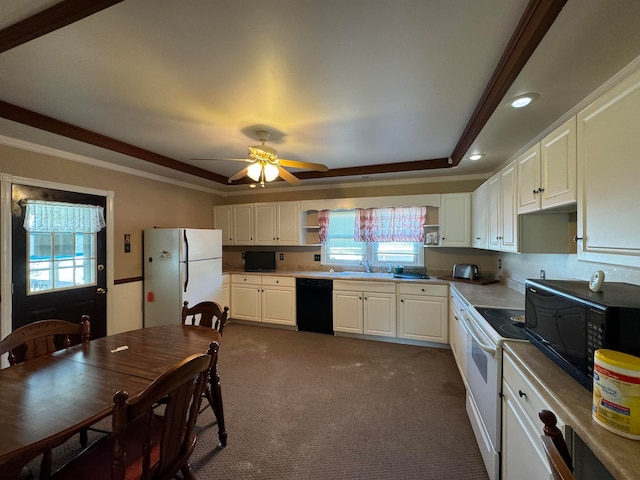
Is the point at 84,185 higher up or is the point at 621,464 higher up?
the point at 84,185

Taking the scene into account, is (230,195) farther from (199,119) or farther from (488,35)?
(488,35)

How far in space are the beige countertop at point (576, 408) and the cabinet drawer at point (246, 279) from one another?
3516 mm

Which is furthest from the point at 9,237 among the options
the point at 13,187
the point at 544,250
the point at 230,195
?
the point at 544,250

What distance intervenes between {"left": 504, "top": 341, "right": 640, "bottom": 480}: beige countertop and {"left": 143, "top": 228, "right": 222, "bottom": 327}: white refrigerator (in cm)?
348

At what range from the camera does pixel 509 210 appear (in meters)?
2.24

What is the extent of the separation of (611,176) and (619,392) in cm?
86

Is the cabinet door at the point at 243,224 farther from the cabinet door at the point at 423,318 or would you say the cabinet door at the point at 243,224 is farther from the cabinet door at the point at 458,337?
the cabinet door at the point at 458,337

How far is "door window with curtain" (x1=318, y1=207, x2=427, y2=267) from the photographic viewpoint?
3980 millimetres

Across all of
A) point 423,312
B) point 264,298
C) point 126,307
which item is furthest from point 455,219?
point 126,307

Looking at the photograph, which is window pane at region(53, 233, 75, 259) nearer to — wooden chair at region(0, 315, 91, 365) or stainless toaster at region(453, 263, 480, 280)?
wooden chair at region(0, 315, 91, 365)

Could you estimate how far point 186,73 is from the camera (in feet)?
5.52

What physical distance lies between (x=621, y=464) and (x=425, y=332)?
2909 mm

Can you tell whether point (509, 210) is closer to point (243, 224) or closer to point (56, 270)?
A: point (243, 224)

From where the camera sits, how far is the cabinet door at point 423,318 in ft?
11.1
